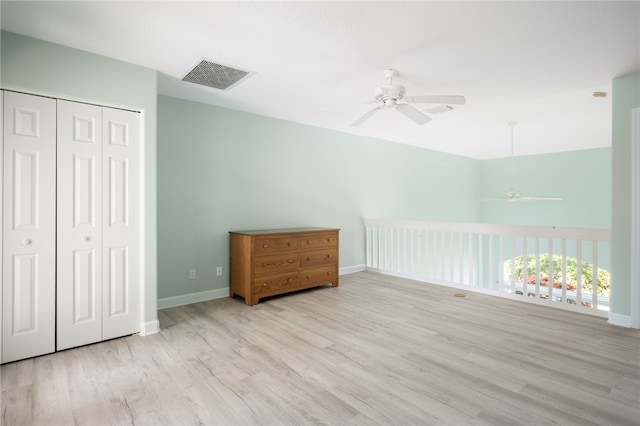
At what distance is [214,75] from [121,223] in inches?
64.2

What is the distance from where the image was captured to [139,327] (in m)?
2.94

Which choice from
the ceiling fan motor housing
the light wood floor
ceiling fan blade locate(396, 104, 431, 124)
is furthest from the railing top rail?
the ceiling fan motor housing

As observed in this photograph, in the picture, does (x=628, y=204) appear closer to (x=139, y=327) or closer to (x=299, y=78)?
(x=299, y=78)

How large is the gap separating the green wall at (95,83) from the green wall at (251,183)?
73 centimetres

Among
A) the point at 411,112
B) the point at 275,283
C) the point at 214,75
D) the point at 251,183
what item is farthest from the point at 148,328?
the point at 411,112

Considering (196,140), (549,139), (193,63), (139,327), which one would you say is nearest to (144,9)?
(193,63)

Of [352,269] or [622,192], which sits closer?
[622,192]

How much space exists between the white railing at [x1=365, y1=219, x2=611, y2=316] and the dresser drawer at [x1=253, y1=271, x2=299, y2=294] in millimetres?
1916

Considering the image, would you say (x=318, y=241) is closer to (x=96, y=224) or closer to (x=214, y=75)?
(x=214, y=75)

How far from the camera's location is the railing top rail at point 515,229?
3.38 meters

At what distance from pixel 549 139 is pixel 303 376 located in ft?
22.4

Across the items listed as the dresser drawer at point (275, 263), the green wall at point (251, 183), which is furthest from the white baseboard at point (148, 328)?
the dresser drawer at point (275, 263)

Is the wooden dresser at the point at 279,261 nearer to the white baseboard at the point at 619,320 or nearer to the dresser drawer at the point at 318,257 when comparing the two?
the dresser drawer at the point at 318,257

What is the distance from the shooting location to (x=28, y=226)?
2.43 m
